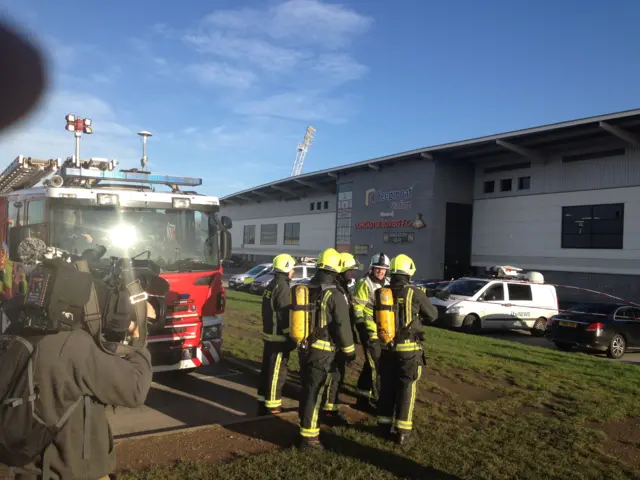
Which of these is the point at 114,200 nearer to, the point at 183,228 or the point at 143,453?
the point at 183,228

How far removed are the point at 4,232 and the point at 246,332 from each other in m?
5.49

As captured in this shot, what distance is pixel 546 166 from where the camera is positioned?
1132 inches

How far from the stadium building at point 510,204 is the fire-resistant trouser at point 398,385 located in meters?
22.2

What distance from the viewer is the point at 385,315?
5492mm

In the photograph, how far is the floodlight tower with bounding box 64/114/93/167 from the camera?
828 cm

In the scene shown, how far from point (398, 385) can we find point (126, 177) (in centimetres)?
471

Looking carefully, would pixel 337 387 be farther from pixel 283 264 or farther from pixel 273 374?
pixel 283 264

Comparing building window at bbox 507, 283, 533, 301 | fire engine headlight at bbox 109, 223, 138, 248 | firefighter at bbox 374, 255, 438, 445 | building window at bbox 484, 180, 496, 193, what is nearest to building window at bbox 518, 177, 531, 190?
building window at bbox 484, 180, 496, 193

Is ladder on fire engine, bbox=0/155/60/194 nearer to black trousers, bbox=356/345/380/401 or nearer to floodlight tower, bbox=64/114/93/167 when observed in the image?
floodlight tower, bbox=64/114/93/167

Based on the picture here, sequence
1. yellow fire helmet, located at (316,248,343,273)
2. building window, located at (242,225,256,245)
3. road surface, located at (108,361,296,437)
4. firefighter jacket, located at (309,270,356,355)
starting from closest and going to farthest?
firefighter jacket, located at (309,270,356,355), yellow fire helmet, located at (316,248,343,273), road surface, located at (108,361,296,437), building window, located at (242,225,256,245)

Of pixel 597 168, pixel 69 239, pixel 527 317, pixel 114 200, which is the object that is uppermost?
pixel 597 168

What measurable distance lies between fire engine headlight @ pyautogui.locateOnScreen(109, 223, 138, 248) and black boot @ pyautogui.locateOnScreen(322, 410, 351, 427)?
3.15 m

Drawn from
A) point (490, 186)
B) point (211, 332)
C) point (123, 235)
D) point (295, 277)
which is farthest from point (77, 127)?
point (490, 186)

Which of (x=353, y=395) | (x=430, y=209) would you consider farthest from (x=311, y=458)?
(x=430, y=209)
